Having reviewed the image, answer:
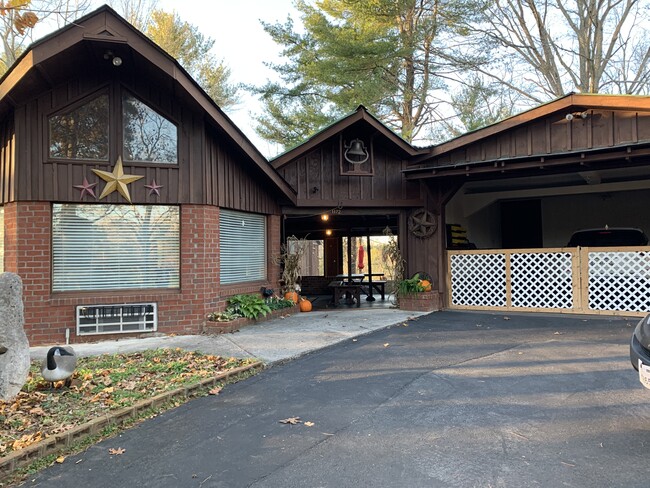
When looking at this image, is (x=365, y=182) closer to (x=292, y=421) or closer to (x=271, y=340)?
(x=271, y=340)

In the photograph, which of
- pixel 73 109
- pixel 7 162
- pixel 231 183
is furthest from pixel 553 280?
pixel 7 162

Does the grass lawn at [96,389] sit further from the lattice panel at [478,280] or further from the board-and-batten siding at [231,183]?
the lattice panel at [478,280]

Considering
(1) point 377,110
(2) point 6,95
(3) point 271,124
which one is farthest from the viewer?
(3) point 271,124

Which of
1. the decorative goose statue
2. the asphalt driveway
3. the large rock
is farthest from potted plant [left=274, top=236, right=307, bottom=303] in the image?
the large rock

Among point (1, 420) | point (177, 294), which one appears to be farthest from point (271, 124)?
point (1, 420)

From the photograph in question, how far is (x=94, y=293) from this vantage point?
24.1ft

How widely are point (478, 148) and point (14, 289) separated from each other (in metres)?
8.78

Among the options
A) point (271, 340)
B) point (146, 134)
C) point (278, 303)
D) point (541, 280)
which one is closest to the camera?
point (271, 340)

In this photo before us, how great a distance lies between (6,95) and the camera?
6648mm

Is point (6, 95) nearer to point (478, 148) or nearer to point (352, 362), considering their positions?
point (352, 362)

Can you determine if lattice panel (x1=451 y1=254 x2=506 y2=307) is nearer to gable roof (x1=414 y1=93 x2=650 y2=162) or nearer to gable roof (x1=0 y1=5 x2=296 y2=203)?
gable roof (x1=414 y1=93 x2=650 y2=162)

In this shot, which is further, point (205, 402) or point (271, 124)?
point (271, 124)

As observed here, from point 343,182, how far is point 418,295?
3.03 metres

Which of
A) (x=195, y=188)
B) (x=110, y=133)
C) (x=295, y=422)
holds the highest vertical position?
(x=110, y=133)
